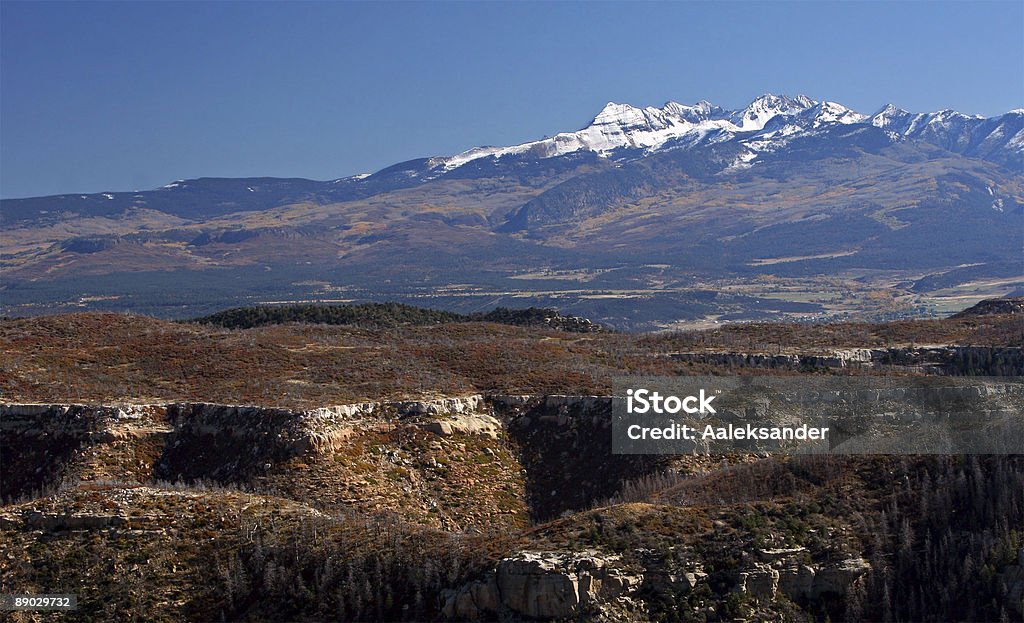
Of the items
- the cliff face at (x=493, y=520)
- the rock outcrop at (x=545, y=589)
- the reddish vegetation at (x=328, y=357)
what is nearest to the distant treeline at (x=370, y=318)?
the reddish vegetation at (x=328, y=357)

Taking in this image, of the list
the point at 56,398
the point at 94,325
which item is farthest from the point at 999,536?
the point at 94,325

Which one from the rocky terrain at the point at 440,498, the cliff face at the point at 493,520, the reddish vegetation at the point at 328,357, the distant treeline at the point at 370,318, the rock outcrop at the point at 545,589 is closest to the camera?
the rock outcrop at the point at 545,589

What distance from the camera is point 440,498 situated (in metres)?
56.1

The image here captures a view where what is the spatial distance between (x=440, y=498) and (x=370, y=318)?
4983 cm

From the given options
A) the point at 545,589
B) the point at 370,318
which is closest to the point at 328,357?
the point at 370,318

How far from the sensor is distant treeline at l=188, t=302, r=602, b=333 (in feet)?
339

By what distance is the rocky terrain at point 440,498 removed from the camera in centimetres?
4072

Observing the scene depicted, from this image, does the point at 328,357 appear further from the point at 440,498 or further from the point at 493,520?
the point at 493,520

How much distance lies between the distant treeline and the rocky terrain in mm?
22932

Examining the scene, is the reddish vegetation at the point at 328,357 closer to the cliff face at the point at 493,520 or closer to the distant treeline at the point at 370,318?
the cliff face at the point at 493,520

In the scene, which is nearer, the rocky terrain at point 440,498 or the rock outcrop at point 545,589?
the rock outcrop at point 545,589

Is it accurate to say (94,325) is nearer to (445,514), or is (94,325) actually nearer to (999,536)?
(445,514)

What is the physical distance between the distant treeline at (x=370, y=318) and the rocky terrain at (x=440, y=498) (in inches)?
903

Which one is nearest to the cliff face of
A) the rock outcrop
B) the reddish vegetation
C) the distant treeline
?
the rock outcrop
